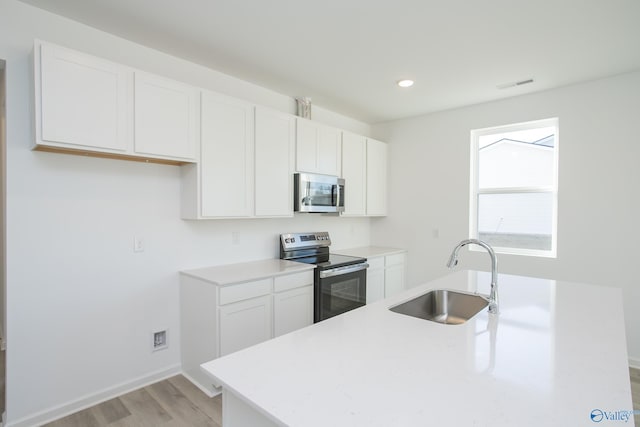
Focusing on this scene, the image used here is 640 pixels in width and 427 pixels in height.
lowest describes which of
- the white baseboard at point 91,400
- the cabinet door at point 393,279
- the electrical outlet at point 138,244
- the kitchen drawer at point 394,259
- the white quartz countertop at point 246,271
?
the white baseboard at point 91,400

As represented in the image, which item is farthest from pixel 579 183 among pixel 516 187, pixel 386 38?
pixel 386 38

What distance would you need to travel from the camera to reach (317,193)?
11.2ft

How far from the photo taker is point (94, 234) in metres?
2.25

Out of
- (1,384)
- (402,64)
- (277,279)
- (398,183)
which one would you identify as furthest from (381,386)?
(398,183)

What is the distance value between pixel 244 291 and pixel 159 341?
832mm

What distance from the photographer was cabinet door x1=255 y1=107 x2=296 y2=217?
2896 millimetres

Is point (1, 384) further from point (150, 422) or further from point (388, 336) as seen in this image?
point (388, 336)

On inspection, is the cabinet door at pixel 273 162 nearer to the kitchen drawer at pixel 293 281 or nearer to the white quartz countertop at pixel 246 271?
the white quartz countertop at pixel 246 271

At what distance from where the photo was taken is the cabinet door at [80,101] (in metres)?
1.81

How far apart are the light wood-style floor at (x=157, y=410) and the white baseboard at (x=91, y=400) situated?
1.4 inches

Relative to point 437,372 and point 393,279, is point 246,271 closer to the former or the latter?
point 437,372

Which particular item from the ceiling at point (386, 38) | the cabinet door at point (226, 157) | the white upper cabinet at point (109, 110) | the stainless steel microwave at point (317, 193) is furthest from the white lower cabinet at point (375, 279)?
the white upper cabinet at point (109, 110)

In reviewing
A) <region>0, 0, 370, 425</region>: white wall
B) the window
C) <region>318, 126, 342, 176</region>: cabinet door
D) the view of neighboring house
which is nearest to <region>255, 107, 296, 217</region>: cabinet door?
<region>318, 126, 342, 176</region>: cabinet door

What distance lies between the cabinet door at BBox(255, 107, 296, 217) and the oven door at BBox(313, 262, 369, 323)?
72cm
